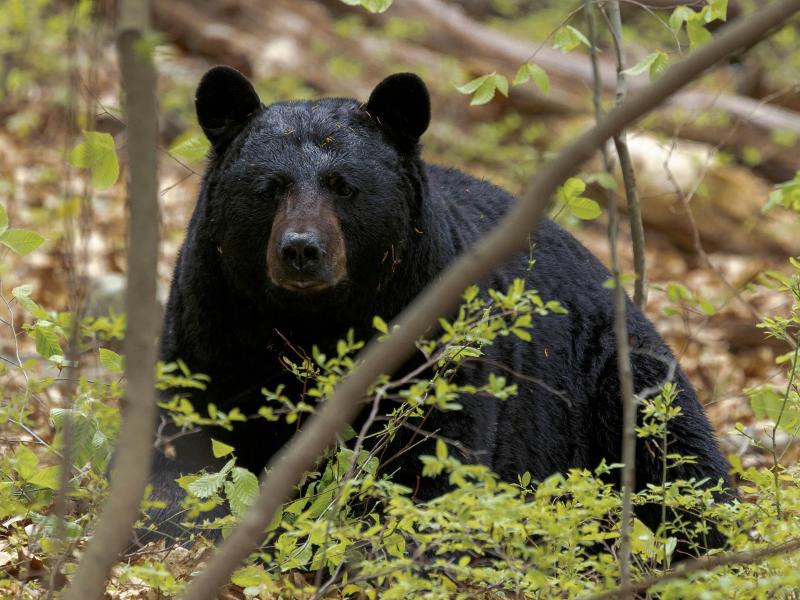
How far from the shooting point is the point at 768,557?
2650 mm

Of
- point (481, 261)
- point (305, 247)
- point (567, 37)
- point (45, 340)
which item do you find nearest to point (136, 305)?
point (481, 261)

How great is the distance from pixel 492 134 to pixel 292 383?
8134 millimetres

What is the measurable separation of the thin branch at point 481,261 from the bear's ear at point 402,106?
256 cm

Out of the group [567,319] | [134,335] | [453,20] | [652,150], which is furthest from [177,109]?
[134,335]

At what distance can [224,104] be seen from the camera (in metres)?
4.72

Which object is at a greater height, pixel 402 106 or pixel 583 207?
pixel 402 106

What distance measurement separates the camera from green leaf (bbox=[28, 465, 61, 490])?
121 inches

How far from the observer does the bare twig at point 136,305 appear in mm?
2104

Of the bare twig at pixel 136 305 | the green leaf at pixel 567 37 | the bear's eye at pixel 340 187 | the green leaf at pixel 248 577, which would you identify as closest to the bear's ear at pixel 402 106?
the bear's eye at pixel 340 187

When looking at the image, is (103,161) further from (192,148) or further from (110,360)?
(192,148)

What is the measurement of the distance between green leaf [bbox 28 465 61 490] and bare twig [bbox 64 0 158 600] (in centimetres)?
97

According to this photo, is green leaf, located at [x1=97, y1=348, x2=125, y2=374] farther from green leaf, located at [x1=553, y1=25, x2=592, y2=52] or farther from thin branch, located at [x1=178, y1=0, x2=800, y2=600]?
green leaf, located at [x1=553, y1=25, x2=592, y2=52]

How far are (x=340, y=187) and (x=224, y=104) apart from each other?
73cm

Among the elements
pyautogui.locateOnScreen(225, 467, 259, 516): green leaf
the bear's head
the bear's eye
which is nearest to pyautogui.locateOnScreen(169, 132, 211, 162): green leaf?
the bear's head
